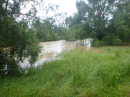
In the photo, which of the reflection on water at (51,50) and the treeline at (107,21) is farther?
the treeline at (107,21)

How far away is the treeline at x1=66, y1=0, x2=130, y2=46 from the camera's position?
19.2 m

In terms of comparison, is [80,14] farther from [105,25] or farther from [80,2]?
[105,25]

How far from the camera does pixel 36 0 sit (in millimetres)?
6270

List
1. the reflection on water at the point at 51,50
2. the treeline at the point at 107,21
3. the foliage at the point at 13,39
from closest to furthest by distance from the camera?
the foliage at the point at 13,39 → the reflection on water at the point at 51,50 → the treeline at the point at 107,21

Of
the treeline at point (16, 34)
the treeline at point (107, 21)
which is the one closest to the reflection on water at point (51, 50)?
the treeline at point (16, 34)

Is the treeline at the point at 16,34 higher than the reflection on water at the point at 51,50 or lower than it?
higher

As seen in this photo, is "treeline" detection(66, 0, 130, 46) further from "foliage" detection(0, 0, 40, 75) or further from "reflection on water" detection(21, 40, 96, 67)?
"foliage" detection(0, 0, 40, 75)

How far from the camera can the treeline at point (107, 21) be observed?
19.2 meters

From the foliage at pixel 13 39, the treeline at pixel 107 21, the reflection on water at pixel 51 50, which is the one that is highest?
the treeline at pixel 107 21

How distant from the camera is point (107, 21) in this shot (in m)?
20.8

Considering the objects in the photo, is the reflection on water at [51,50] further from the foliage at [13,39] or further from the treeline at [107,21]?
the treeline at [107,21]

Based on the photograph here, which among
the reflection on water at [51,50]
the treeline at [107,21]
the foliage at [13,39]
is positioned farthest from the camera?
the treeline at [107,21]

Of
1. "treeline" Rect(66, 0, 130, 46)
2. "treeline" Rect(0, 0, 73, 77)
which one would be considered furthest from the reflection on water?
"treeline" Rect(66, 0, 130, 46)

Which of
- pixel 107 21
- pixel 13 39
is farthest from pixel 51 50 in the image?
pixel 107 21
